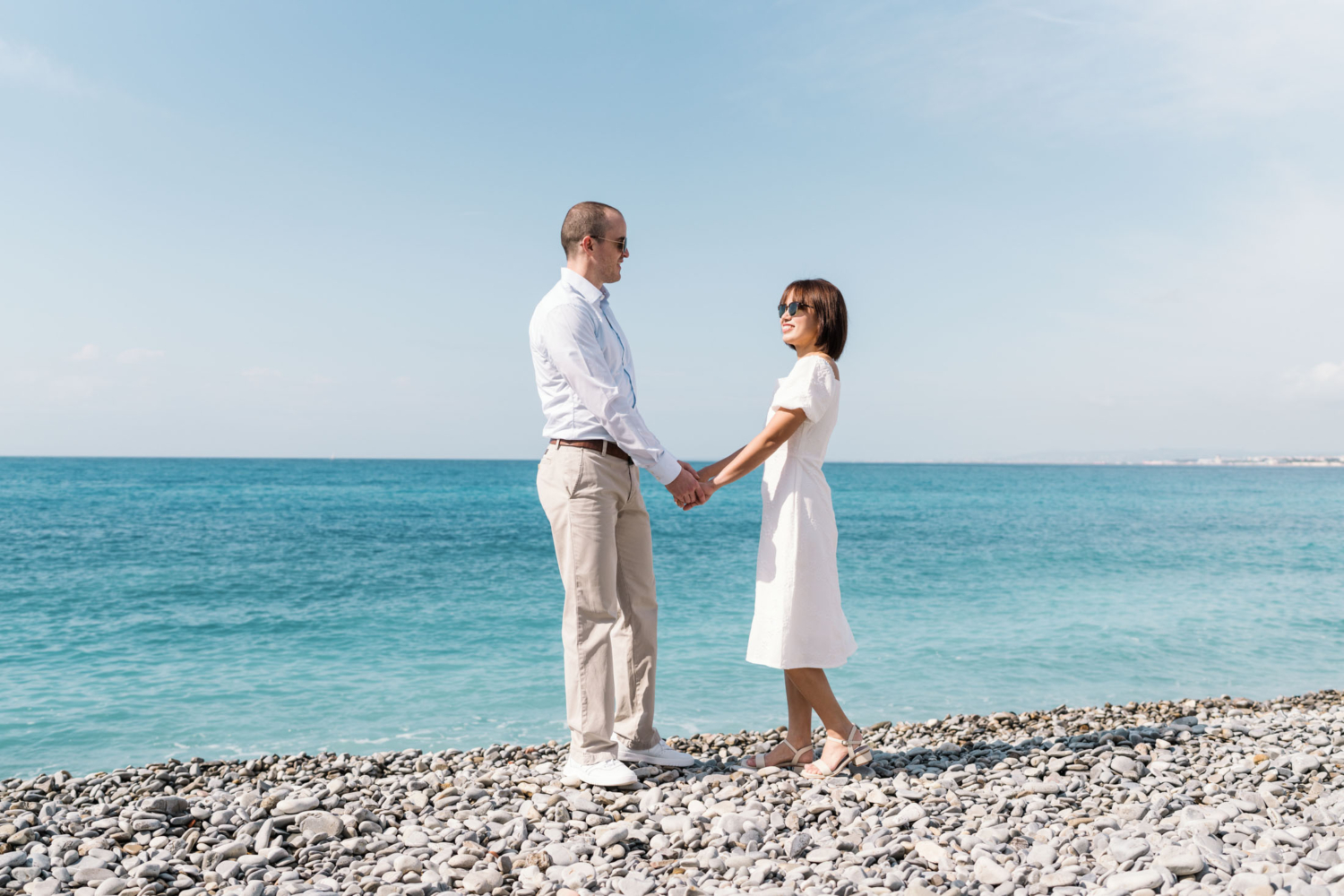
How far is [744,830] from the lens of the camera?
3109 mm

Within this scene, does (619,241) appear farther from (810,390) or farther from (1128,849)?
(1128,849)

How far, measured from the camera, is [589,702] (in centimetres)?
364

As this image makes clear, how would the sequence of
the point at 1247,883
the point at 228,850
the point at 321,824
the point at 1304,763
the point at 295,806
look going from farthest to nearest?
the point at 1304,763, the point at 295,806, the point at 321,824, the point at 228,850, the point at 1247,883

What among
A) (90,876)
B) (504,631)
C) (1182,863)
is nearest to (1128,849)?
(1182,863)

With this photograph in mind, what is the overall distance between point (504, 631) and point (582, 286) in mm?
7659

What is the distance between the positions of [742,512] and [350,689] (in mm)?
28065

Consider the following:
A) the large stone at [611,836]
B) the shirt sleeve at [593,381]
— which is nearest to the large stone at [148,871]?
the large stone at [611,836]

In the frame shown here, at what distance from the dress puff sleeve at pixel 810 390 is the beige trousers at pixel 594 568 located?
79 cm

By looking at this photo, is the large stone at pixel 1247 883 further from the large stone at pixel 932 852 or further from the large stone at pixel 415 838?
the large stone at pixel 415 838

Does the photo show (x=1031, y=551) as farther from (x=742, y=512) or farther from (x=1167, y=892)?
(x=1167, y=892)

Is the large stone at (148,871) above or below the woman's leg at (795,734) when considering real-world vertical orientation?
below

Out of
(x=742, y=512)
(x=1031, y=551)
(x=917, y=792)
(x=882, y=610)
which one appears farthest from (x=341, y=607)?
(x=742, y=512)

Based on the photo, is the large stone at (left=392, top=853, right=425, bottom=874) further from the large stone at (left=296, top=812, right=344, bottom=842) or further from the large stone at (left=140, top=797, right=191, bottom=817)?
the large stone at (left=140, top=797, right=191, bottom=817)

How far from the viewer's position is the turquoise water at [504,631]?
22.8 feet
